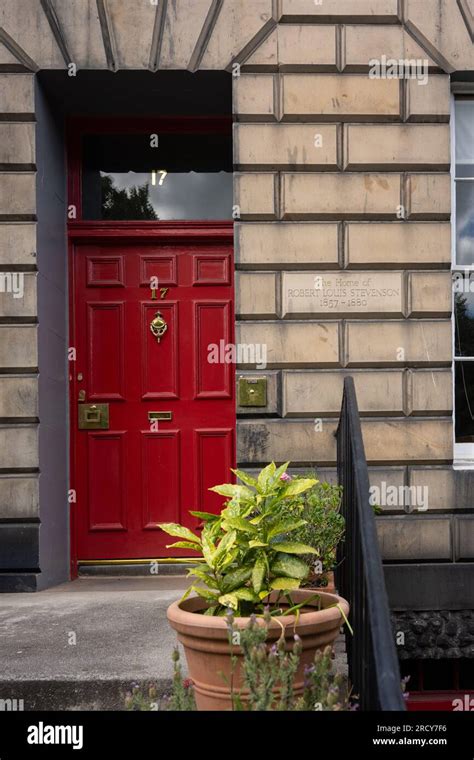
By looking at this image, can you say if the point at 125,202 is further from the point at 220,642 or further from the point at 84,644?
the point at 220,642

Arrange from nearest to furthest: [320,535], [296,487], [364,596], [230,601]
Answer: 1. [364,596]
2. [230,601]
3. [296,487]
4. [320,535]

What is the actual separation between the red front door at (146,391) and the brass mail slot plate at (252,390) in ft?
1.99

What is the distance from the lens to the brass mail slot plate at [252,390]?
5.66 meters

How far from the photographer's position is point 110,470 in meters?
6.23

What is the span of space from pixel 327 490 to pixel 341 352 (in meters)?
1.60

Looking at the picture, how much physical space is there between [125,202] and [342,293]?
205 centimetres

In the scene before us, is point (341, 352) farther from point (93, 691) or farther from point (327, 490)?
point (93, 691)

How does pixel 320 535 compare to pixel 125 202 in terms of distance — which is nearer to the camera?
pixel 320 535

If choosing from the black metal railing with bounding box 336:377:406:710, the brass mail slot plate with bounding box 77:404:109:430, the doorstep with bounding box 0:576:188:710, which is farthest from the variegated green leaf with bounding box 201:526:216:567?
the brass mail slot plate with bounding box 77:404:109:430

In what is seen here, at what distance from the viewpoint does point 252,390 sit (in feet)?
18.6

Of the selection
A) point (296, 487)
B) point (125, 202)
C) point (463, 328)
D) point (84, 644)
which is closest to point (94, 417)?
point (125, 202)

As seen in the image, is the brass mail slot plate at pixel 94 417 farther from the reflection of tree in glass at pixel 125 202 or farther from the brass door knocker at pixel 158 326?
the reflection of tree in glass at pixel 125 202

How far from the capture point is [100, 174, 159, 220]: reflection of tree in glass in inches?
252
